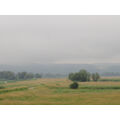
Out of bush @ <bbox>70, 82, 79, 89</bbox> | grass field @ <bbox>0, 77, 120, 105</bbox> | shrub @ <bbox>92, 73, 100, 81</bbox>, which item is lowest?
grass field @ <bbox>0, 77, 120, 105</bbox>

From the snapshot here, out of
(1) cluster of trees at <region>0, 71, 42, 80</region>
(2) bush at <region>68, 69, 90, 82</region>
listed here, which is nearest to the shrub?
(2) bush at <region>68, 69, 90, 82</region>

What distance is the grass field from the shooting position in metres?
15.6

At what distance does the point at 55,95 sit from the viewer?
17.0m

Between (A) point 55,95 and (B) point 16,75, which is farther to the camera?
(B) point 16,75

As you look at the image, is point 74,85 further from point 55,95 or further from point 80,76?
point 55,95

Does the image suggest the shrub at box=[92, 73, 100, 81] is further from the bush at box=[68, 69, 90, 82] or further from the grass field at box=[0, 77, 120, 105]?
the grass field at box=[0, 77, 120, 105]

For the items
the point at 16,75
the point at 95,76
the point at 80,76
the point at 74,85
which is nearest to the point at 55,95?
the point at 74,85

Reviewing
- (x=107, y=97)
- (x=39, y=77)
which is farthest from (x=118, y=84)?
(x=39, y=77)

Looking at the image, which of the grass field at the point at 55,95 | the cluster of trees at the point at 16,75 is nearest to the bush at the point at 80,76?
the grass field at the point at 55,95

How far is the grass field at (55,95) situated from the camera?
15641 mm

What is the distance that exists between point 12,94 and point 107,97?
1062 centimetres

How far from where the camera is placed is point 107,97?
16.6 m

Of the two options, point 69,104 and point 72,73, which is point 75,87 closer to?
point 72,73

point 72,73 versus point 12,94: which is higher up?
point 72,73
